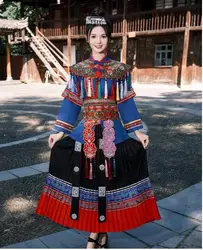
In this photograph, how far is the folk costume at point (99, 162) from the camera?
228 cm

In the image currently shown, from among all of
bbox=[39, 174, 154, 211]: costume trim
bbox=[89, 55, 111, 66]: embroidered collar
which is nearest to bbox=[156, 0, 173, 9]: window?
bbox=[89, 55, 111, 66]: embroidered collar

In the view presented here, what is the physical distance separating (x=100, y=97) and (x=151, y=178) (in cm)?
204

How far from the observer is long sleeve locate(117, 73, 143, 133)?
239cm

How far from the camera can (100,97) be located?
2338 mm

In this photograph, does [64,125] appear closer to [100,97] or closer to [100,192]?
[100,97]

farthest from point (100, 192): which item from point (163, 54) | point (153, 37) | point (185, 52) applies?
point (153, 37)

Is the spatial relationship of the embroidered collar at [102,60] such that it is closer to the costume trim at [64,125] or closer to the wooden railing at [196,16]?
the costume trim at [64,125]

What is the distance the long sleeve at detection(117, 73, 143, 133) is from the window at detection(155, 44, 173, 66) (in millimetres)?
15007

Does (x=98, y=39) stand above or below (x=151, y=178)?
above

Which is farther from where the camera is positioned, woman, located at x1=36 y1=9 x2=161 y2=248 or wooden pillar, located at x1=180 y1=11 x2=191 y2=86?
wooden pillar, located at x1=180 y1=11 x2=191 y2=86

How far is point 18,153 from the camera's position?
5.26 m

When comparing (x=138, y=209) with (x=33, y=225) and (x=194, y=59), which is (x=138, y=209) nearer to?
(x=33, y=225)

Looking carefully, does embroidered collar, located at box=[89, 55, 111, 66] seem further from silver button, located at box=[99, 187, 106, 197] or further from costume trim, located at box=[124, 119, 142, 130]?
silver button, located at box=[99, 187, 106, 197]

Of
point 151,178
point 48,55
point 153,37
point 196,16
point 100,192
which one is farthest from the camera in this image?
point 48,55
